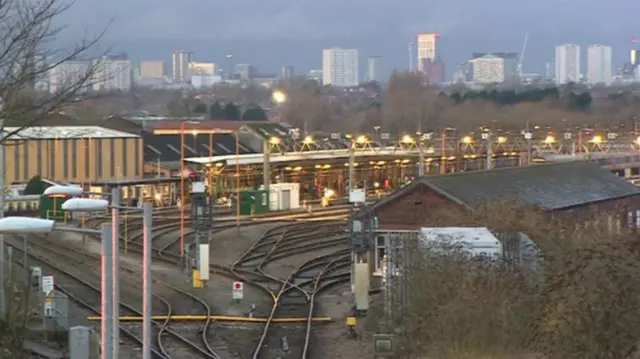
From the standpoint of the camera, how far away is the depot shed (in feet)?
97.0

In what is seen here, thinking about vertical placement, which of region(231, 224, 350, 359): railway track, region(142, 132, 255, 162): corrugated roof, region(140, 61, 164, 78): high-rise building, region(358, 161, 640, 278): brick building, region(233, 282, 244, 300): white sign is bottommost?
region(231, 224, 350, 359): railway track

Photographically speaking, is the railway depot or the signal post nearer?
the signal post

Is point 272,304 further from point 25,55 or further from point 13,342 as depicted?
point 25,55

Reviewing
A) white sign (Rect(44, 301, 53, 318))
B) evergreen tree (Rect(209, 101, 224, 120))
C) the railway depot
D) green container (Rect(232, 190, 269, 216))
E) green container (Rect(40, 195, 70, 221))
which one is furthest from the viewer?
evergreen tree (Rect(209, 101, 224, 120))

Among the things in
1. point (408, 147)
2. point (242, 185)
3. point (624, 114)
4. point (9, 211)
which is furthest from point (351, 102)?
point (9, 211)

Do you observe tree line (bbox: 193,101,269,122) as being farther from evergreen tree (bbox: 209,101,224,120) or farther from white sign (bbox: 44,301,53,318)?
white sign (bbox: 44,301,53,318)

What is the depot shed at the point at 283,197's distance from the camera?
29562 millimetres

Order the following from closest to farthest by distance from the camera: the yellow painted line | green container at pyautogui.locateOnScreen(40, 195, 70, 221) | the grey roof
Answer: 1. the yellow painted line
2. the grey roof
3. green container at pyautogui.locateOnScreen(40, 195, 70, 221)

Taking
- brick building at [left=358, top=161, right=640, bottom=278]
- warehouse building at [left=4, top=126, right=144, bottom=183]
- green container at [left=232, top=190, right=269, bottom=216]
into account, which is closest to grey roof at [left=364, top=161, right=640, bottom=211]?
brick building at [left=358, top=161, right=640, bottom=278]

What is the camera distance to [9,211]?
25.4m

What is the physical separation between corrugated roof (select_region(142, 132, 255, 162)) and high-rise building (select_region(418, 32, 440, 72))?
146670mm

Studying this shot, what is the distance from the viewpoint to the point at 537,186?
61.5ft

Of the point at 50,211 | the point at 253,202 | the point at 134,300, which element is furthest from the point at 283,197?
the point at 134,300

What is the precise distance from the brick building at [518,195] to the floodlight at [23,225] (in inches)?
397
